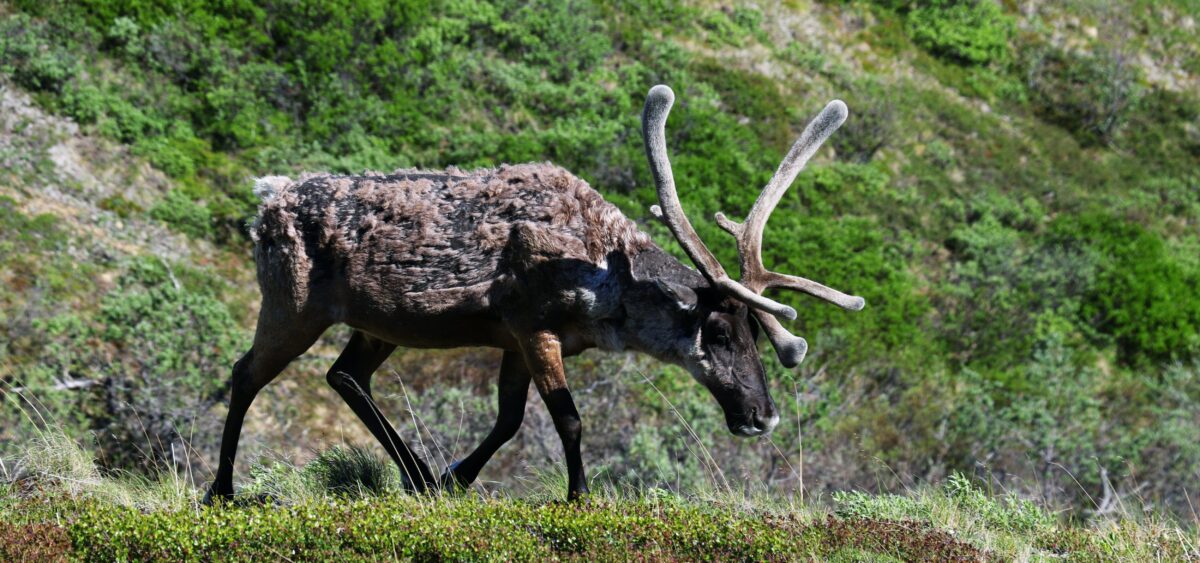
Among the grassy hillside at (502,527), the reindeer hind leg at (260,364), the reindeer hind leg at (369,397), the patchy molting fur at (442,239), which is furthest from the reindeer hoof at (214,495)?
the patchy molting fur at (442,239)

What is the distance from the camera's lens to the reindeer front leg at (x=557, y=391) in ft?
21.1

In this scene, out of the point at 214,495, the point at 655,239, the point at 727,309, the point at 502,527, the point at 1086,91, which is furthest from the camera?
the point at 1086,91

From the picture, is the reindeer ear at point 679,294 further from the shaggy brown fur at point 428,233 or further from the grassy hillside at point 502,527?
the grassy hillside at point 502,527

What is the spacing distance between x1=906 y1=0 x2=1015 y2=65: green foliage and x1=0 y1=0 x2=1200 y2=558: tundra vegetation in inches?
6.2

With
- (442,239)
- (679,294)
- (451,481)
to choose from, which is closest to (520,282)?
(442,239)

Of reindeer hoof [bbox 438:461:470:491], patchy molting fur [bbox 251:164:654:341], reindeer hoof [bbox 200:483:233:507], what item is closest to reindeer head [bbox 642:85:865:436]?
patchy molting fur [bbox 251:164:654:341]

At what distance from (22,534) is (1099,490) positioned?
43.3 feet

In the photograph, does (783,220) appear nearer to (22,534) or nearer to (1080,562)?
(1080,562)

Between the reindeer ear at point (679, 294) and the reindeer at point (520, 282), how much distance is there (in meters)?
0.01

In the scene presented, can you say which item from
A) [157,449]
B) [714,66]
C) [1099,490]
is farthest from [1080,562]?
[714,66]

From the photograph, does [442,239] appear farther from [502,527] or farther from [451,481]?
[502,527]

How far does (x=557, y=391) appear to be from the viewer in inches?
255

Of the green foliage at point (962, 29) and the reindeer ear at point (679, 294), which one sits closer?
the reindeer ear at point (679, 294)

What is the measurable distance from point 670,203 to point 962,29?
815 inches
